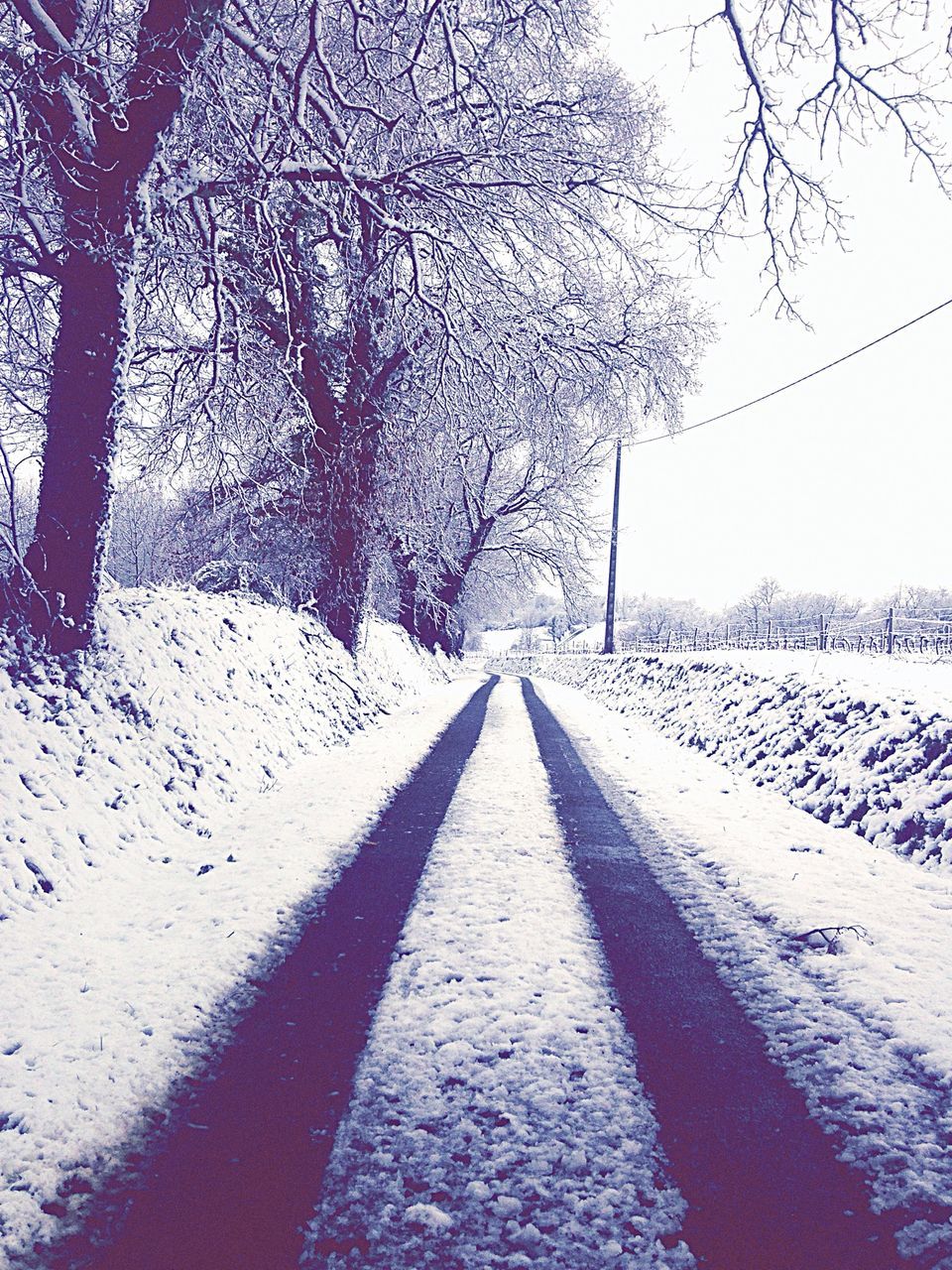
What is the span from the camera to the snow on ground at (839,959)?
2.46 meters

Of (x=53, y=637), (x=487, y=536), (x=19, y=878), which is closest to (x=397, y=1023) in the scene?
(x=19, y=878)

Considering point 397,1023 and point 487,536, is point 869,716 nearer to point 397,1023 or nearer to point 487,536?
point 397,1023

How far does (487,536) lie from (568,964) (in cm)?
2468

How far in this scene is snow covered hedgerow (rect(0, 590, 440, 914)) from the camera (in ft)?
15.9

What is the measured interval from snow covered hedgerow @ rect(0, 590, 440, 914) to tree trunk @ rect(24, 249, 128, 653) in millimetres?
709

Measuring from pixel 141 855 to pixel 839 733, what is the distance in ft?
24.5

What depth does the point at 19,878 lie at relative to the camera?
4344mm

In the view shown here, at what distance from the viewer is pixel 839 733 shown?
7.80 meters

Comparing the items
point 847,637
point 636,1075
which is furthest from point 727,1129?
point 847,637

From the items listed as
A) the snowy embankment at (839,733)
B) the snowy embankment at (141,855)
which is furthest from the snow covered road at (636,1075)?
the snowy embankment at (839,733)

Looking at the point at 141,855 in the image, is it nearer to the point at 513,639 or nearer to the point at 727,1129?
the point at 727,1129

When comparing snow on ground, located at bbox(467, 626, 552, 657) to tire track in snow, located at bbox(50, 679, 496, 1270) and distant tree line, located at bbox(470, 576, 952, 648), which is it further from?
tire track in snow, located at bbox(50, 679, 496, 1270)

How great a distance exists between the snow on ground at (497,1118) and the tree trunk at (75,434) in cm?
451

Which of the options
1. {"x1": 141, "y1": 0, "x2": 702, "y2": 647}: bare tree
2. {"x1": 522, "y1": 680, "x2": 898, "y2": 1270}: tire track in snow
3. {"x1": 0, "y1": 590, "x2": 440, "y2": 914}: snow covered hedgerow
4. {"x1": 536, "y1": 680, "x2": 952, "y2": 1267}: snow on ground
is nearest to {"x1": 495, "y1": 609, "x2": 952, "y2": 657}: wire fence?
{"x1": 141, "y1": 0, "x2": 702, "y2": 647}: bare tree
